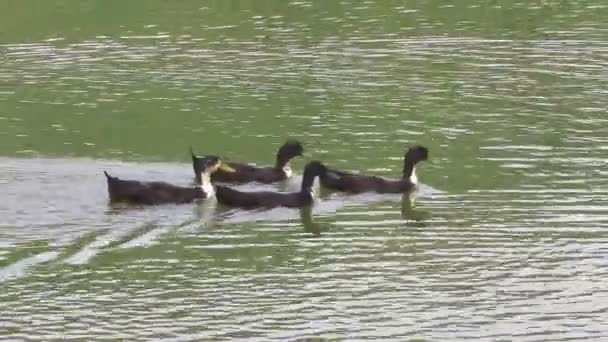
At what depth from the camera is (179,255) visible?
15539mm

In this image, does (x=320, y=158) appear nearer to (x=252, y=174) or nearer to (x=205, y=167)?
(x=252, y=174)

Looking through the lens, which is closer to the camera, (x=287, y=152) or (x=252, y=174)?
(x=287, y=152)

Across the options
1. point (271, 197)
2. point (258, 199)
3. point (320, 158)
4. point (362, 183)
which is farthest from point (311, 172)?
point (320, 158)

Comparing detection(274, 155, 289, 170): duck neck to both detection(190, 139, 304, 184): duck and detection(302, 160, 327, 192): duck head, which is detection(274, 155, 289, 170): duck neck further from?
detection(302, 160, 327, 192): duck head

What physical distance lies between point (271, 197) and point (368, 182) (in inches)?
44.8

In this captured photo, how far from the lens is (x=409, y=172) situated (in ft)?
60.7

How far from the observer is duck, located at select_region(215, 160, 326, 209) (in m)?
17.6

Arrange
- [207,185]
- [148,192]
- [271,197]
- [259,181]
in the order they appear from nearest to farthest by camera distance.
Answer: [148,192], [271,197], [207,185], [259,181]

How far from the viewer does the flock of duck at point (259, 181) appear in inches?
693

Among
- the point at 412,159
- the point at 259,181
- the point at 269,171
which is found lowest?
the point at 259,181

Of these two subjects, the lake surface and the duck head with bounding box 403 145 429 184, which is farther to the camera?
the duck head with bounding box 403 145 429 184

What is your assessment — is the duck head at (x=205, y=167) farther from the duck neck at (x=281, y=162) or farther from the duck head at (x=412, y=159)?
the duck head at (x=412, y=159)

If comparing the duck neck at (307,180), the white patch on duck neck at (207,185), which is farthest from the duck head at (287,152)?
the white patch on duck neck at (207,185)

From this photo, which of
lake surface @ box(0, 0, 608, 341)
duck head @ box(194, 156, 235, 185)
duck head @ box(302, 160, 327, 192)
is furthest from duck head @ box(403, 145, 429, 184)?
duck head @ box(194, 156, 235, 185)
